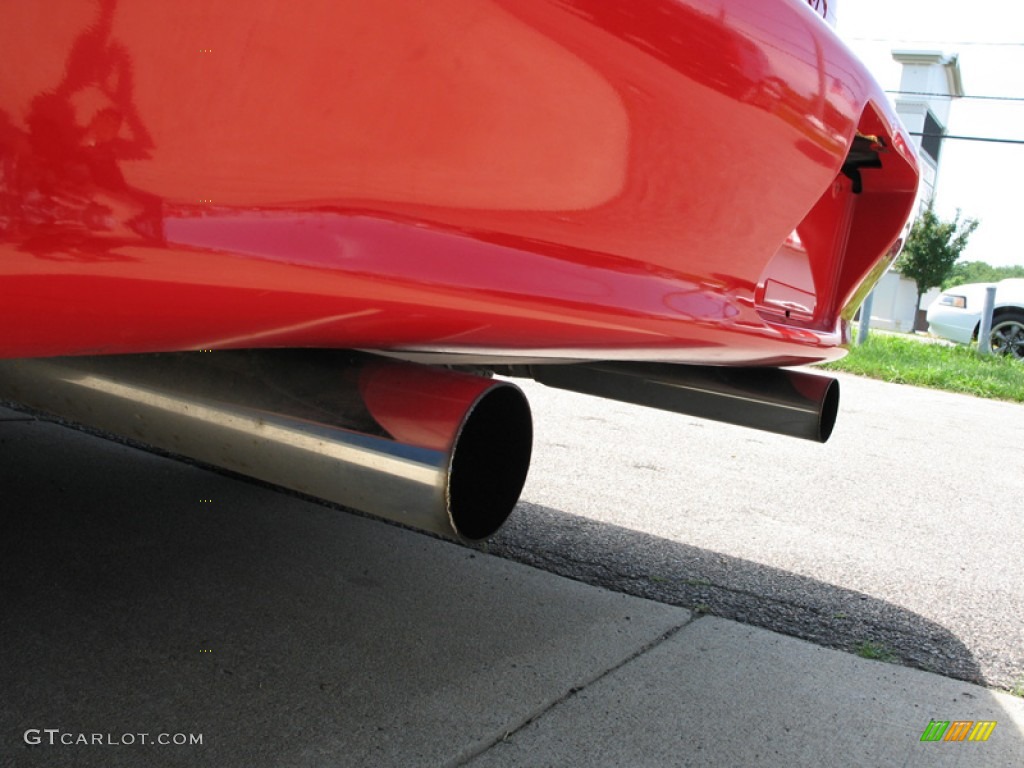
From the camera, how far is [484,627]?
210cm

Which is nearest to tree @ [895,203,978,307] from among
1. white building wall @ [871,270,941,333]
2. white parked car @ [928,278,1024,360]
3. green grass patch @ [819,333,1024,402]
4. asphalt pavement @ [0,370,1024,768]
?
white building wall @ [871,270,941,333]

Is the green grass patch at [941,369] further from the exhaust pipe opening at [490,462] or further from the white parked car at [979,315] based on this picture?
the exhaust pipe opening at [490,462]

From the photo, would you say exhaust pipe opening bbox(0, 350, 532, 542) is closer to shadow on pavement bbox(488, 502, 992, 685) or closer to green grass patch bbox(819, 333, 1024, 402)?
shadow on pavement bbox(488, 502, 992, 685)

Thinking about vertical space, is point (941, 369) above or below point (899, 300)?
below

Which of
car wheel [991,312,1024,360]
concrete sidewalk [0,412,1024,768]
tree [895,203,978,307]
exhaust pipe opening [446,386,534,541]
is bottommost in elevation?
concrete sidewalk [0,412,1024,768]

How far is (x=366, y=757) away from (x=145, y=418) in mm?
618

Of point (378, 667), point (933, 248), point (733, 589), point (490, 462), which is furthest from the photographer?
point (933, 248)

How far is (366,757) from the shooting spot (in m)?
1.55

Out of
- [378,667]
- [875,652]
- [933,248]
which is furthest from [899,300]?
[378,667]

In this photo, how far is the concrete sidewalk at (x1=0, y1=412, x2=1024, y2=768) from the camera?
63.3 inches

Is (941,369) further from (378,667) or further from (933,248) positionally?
(933,248)

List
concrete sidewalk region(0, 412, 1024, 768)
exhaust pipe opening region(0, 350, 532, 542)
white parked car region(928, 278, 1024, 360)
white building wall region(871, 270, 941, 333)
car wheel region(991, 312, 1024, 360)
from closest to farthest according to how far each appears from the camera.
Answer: exhaust pipe opening region(0, 350, 532, 542), concrete sidewalk region(0, 412, 1024, 768), car wheel region(991, 312, 1024, 360), white parked car region(928, 278, 1024, 360), white building wall region(871, 270, 941, 333)

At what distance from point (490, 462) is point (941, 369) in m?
8.38

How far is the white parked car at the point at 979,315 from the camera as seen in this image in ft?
37.2
